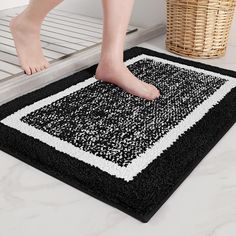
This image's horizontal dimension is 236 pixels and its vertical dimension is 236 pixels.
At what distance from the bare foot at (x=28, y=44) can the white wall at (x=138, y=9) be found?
2.55 ft

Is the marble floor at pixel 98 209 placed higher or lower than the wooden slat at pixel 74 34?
higher

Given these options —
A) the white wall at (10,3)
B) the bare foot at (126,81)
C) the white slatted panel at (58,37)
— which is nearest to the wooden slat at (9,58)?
the white slatted panel at (58,37)

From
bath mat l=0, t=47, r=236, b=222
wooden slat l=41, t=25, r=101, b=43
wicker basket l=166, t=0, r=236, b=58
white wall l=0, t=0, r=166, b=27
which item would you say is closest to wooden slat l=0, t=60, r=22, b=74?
bath mat l=0, t=47, r=236, b=222

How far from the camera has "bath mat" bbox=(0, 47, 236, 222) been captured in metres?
0.86

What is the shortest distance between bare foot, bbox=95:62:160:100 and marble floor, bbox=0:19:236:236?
360mm

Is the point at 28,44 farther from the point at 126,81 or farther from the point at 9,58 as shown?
the point at 126,81

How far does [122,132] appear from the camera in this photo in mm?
1038

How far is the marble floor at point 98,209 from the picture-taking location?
0.76 m

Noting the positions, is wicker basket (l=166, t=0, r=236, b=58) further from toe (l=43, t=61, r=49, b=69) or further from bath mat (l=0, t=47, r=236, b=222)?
toe (l=43, t=61, r=49, b=69)

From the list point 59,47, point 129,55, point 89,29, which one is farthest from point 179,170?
point 89,29

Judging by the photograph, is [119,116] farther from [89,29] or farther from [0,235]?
[89,29]

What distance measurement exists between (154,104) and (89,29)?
88 centimetres

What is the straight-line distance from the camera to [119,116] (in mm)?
1120

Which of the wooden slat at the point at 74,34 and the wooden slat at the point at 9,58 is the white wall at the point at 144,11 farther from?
the wooden slat at the point at 9,58
